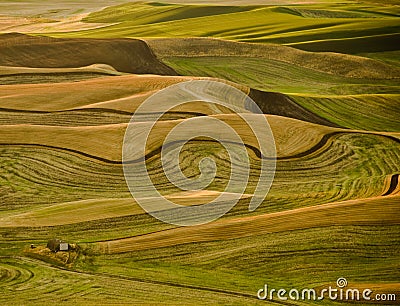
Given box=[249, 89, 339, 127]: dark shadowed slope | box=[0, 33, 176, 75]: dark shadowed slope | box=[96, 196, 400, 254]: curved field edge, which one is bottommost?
box=[96, 196, 400, 254]: curved field edge

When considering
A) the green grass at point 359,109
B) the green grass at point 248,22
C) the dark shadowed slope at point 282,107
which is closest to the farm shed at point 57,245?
the dark shadowed slope at point 282,107

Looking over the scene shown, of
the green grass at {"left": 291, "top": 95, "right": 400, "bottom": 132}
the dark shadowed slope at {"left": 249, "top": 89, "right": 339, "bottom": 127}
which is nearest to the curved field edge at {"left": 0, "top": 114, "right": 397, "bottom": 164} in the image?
the dark shadowed slope at {"left": 249, "top": 89, "right": 339, "bottom": 127}

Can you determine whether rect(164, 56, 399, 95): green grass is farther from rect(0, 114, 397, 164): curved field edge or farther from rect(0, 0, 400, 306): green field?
rect(0, 114, 397, 164): curved field edge

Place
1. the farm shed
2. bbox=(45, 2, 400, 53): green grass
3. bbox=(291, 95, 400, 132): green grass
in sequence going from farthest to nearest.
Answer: bbox=(45, 2, 400, 53): green grass
bbox=(291, 95, 400, 132): green grass
the farm shed

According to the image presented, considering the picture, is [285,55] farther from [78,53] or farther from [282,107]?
[78,53]

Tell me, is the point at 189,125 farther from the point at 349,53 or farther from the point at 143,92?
the point at 349,53

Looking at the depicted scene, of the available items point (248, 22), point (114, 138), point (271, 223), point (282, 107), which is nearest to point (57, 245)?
point (271, 223)
